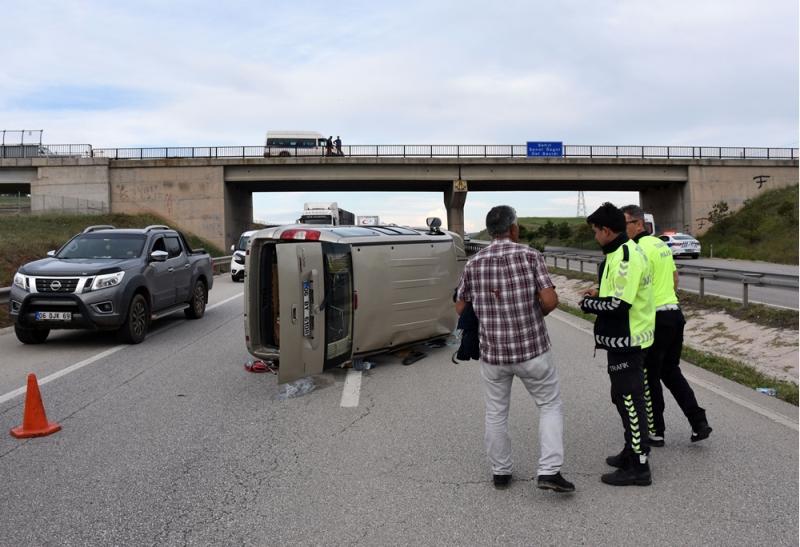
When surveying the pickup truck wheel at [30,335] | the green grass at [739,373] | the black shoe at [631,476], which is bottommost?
the green grass at [739,373]

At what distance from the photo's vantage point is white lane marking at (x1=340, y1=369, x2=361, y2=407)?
6.57 meters

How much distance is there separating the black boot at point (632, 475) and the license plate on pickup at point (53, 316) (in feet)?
26.9

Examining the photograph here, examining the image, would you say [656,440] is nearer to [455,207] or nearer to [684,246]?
[684,246]

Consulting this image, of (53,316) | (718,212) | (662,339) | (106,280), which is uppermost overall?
(718,212)

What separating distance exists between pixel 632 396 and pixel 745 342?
659 centimetres

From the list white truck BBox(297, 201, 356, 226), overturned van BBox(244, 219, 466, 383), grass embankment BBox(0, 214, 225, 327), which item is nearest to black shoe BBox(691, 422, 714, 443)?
overturned van BBox(244, 219, 466, 383)

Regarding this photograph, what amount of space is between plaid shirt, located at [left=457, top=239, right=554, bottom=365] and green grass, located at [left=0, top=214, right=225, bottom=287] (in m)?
17.3

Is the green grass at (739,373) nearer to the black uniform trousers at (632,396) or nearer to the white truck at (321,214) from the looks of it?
the black uniform trousers at (632,396)

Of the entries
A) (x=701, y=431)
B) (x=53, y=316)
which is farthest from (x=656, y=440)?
(x=53, y=316)

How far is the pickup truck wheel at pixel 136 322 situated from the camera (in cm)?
992

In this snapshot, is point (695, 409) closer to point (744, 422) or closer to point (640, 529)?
point (744, 422)

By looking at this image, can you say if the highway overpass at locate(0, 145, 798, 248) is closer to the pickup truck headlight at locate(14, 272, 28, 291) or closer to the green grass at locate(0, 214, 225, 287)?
the green grass at locate(0, 214, 225, 287)

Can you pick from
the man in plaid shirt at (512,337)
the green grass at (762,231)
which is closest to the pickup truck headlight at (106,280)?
the man in plaid shirt at (512,337)

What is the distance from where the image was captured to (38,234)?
28.7 meters
